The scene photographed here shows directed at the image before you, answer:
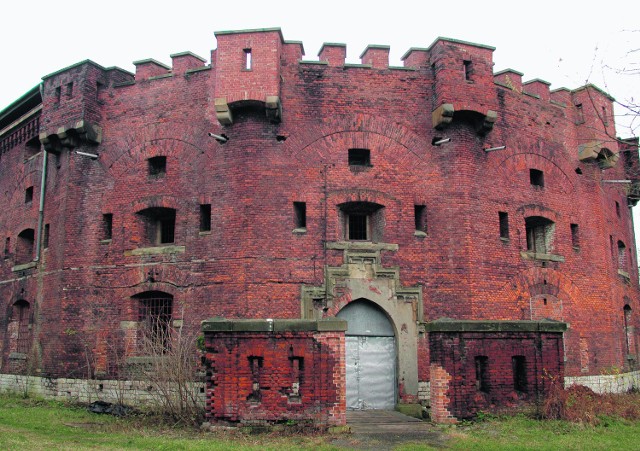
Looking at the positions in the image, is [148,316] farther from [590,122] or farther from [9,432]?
[590,122]

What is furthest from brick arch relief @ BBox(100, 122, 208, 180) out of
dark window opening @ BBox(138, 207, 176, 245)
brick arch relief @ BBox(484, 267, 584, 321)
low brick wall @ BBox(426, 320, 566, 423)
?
brick arch relief @ BBox(484, 267, 584, 321)

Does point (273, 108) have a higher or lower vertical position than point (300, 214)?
higher

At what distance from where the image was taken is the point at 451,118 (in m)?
15.5

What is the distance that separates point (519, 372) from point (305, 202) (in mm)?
6319

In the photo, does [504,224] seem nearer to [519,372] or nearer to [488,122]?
[488,122]

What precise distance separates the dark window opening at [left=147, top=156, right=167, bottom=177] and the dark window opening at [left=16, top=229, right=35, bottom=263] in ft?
17.6

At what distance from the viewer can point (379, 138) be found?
15.6m

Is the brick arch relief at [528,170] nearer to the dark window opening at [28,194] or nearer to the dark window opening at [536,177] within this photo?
the dark window opening at [536,177]

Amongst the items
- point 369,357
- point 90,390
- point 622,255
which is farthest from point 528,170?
point 90,390

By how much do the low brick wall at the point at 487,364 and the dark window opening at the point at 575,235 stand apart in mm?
6353

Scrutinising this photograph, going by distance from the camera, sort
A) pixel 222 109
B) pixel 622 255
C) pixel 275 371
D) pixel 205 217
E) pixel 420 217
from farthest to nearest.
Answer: pixel 622 255
pixel 420 217
pixel 205 217
pixel 222 109
pixel 275 371

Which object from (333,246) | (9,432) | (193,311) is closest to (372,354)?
(333,246)

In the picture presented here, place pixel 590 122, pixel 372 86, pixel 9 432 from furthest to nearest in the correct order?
pixel 590 122, pixel 372 86, pixel 9 432

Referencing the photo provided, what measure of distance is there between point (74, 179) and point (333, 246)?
7565 millimetres
